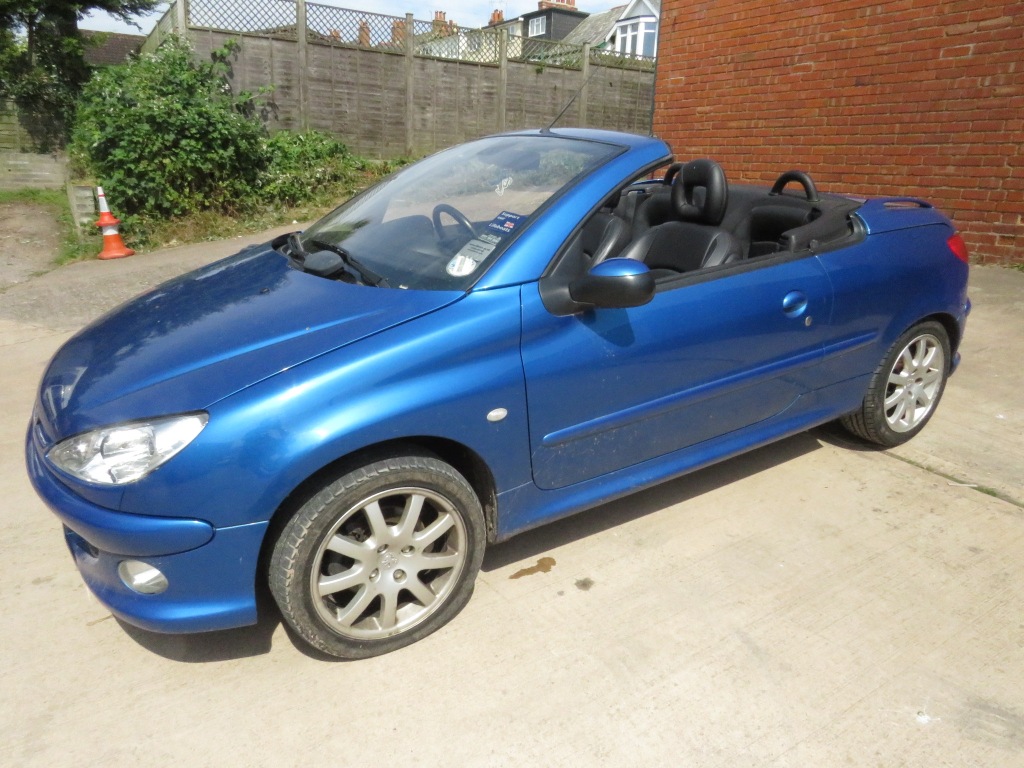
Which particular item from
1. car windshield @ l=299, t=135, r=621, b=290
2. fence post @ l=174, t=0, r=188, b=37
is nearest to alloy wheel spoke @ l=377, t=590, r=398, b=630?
car windshield @ l=299, t=135, r=621, b=290

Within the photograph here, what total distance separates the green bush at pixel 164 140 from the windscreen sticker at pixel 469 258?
7.03 m

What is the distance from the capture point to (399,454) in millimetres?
2355

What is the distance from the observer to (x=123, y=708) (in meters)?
2.27

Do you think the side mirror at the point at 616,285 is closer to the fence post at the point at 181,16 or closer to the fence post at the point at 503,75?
the fence post at the point at 181,16

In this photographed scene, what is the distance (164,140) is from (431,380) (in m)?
7.53

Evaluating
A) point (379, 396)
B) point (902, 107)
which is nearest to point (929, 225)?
point (379, 396)

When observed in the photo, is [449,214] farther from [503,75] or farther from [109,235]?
[503,75]

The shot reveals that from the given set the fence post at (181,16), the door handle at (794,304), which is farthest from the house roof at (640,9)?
the door handle at (794,304)

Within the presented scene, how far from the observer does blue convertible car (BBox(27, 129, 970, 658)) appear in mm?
2150

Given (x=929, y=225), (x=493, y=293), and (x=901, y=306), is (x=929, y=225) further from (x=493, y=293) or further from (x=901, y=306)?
(x=493, y=293)

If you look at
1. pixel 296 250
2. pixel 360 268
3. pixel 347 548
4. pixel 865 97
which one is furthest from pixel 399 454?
pixel 865 97

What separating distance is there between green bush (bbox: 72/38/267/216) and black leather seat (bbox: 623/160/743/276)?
22.5 feet

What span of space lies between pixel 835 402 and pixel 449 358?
201 centimetres

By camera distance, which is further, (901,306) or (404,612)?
(901,306)
